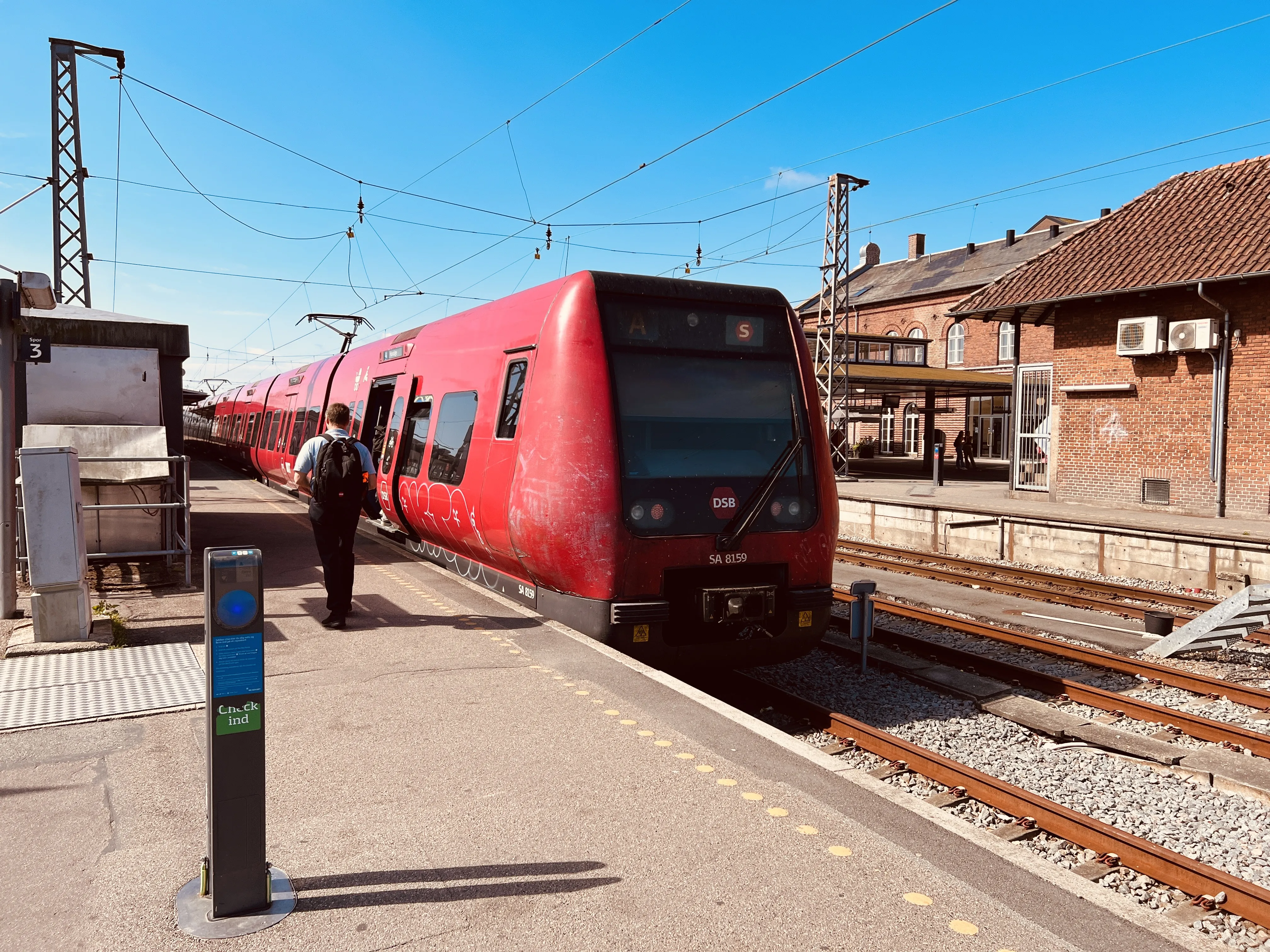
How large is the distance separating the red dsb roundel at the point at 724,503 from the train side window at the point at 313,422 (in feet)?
35.2

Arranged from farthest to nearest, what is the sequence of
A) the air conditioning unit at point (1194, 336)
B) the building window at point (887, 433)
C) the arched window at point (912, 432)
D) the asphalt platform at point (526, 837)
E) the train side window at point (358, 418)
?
the building window at point (887, 433) < the arched window at point (912, 432) < the air conditioning unit at point (1194, 336) < the train side window at point (358, 418) < the asphalt platform at point (526, 837)

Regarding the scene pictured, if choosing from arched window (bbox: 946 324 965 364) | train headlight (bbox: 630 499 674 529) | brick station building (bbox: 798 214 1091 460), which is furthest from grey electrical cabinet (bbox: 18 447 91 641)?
arched window (bbox: 946 324 965 364)

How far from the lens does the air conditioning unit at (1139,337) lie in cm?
1756

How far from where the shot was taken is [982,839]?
3658 millimetres

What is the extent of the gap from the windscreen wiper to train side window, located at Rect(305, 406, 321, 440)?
10.8m

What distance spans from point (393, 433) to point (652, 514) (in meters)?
5.14

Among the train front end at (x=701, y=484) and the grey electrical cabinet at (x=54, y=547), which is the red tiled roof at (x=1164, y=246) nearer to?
the train front end at (x=701, y=484)

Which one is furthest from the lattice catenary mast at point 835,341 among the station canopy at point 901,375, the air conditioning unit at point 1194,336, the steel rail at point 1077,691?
the steel rail at point 1077,691

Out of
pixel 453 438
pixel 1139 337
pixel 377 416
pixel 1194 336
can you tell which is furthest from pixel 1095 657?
pixel 1139 337

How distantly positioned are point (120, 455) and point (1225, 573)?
1284 cm

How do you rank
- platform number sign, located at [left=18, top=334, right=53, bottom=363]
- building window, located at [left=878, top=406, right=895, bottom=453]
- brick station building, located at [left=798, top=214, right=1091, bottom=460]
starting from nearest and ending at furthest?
1. platform number sign, located at [left=18, top=334, right=53, bottom=363]
2. brick station building, located at [left=798, top=214, right=1091, bottom=460]
3. building window, located at [left=878, top=406, right=895, bottom=453]

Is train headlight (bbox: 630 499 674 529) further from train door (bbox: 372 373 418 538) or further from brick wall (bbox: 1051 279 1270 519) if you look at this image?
brick wall (bbox: 1051 279 1270 519)

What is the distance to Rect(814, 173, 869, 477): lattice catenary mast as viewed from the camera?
24.3 metres

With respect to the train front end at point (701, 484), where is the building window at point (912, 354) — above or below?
above
